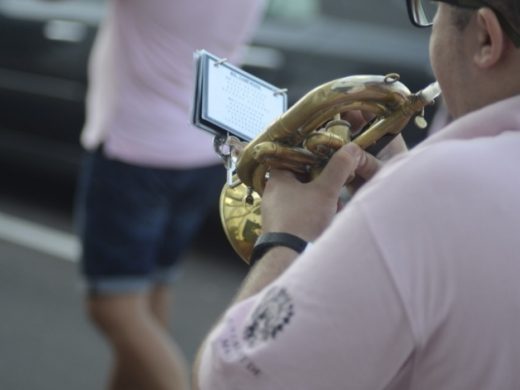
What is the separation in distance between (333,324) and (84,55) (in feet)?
14.0

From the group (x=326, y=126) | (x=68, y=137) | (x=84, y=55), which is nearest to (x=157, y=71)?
(x=326, y=126)

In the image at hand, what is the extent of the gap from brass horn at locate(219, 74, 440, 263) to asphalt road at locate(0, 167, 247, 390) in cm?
256

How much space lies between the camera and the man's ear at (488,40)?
1256 millimetres

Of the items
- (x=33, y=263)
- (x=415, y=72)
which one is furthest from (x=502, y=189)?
(x=33, y=263)

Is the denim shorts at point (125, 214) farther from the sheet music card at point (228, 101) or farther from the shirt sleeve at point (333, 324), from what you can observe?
the shirt sleeve at point (333, 324)

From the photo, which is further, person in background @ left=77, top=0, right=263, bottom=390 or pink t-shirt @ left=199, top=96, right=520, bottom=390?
person in background @ left=77, top=0, right=263, bottom=390

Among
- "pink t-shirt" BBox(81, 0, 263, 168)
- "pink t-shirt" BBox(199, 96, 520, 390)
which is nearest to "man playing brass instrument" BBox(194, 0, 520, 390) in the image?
"pink t-shirt" BBox(199, 96, 520, 390)

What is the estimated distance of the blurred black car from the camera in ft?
15.0

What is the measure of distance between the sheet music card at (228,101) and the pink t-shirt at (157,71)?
1156 mm

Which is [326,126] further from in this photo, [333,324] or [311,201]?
[333,324]

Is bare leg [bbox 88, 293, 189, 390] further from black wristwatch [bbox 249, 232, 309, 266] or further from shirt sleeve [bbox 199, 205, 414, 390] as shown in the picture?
shirt sleeve [bbox 199, 205, 414, 390]

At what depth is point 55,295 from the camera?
4.78 meters

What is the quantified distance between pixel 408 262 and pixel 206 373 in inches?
11.4

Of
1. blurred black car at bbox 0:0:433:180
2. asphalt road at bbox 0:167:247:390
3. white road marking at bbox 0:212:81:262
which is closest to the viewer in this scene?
asphalt road at bbox 0:167:247:390
